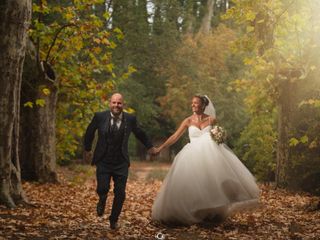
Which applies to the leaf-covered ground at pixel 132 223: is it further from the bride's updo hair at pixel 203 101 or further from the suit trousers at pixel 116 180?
the bride's updo hair at pixel 203 101

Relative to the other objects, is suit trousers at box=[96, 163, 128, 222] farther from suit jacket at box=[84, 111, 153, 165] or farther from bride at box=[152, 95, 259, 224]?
bride at box=[152, 95, 259, 224]

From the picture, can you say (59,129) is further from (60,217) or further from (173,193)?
(173,193)

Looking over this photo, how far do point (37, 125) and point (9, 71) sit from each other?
6.01 meters

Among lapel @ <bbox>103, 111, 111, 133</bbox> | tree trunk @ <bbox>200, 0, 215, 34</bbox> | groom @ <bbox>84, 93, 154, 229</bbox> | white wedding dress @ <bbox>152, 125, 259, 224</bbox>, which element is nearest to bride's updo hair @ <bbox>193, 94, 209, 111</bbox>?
white wedding dress @ <bbox>152, 125, 259, 224</bbox>

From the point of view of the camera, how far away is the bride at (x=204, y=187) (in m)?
8.86

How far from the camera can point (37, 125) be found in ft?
51.9

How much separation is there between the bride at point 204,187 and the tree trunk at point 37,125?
747cm

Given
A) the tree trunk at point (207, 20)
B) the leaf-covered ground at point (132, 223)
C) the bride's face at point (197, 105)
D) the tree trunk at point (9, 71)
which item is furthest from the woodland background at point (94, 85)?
the tree trunk at point (207, 20)

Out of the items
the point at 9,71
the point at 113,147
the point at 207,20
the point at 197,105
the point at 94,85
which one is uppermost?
the point at 207,20

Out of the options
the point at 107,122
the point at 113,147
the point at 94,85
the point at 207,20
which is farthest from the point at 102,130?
the point at 207,20

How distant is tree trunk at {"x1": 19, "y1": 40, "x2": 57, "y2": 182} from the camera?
15.8 metres

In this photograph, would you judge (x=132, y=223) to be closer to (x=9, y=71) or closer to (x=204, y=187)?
(x=204, y=187)

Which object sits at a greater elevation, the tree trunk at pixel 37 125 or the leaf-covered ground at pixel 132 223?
the tree trunk at pixel 37 125

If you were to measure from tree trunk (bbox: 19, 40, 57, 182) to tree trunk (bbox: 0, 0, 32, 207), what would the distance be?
17.9 ft
